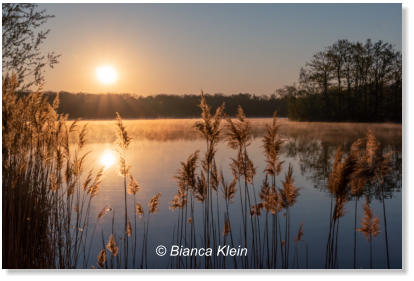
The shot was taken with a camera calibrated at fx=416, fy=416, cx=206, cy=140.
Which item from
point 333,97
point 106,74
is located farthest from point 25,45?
point 333,97

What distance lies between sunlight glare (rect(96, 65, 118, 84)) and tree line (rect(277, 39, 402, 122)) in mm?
3610

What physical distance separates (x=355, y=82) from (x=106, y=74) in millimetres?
6866

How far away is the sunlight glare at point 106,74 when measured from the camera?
6.92 m

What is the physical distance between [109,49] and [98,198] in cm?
292

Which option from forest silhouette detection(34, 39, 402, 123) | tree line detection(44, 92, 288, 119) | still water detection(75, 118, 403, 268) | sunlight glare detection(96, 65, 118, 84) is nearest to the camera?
still water detection(75, 118, 403, 268)

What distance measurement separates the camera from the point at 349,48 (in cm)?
892

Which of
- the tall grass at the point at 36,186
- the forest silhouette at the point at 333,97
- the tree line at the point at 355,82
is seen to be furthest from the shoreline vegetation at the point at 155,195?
the tree line at the point at 355,82

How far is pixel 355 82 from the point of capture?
11.0 m

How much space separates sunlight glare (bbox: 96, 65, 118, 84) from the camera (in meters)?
6.92

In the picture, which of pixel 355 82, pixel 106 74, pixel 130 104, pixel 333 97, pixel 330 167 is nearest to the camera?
pixel 106 74

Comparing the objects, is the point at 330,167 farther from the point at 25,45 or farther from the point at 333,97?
the point at 25,45

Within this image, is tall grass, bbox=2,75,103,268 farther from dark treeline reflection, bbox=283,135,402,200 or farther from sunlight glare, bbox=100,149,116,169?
sunlight glare, bbox=100,149,116,169

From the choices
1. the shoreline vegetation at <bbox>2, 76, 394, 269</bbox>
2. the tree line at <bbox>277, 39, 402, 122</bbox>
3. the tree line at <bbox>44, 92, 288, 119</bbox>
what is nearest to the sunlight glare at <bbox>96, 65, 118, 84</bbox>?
the tree line at <bbox>44, 92, 288, 119</bbox>
